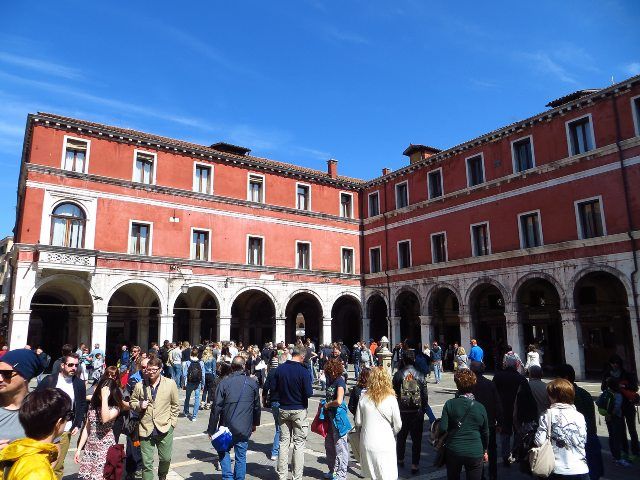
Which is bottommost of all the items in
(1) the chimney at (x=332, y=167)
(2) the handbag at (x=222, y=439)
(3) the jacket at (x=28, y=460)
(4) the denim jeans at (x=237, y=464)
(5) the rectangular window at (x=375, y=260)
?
(4) the denim jeans at (x=237, y=464)

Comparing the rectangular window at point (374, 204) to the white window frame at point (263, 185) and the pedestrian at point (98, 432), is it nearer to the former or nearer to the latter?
the white window frame at point (263, 185)

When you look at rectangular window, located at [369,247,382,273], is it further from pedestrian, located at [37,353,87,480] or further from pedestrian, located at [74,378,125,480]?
pedestrian, located at [74,378,125,480]

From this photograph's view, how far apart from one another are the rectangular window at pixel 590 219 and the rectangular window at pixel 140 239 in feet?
59.6

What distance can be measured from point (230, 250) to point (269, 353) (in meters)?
9.01

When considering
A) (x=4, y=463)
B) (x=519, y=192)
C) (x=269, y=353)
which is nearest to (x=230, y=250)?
(x=269, y=353)

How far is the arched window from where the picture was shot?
60.5ft

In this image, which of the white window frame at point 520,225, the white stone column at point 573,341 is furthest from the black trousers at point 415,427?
the white window frame at point 520,225

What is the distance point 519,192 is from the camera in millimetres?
20188

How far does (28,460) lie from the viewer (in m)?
2.37

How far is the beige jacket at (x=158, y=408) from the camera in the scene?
5.57 m

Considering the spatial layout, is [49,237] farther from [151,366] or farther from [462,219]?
[462,219]

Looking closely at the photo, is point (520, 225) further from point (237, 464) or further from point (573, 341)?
point (237, 464)

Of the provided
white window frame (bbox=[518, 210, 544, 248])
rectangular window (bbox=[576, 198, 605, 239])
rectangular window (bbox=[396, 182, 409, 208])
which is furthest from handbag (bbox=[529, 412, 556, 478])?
rectangular window (bbox=[396, 182, 409, 208])

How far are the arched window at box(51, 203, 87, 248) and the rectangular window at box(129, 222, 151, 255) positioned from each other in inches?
79.3
